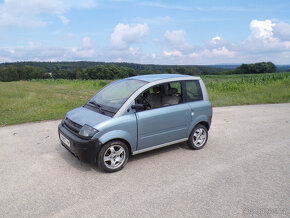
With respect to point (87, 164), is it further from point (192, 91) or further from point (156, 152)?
point (192, 91)

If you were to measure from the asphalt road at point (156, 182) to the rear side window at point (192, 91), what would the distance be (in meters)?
1.26

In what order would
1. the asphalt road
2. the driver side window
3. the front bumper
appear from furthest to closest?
the driver side window
the front bumper
the asphalt road

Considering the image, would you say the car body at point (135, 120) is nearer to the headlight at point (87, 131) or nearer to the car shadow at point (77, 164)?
the headlight at point (87, 131)

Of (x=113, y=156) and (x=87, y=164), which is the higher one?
(x=113, y=156)

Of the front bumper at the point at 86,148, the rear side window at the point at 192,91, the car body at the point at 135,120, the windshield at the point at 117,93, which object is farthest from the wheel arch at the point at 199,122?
the front bumper at the point at 86,148

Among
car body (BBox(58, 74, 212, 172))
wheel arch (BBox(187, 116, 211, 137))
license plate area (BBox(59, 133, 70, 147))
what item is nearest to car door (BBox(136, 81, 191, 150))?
car body (BBox(58, 74, 212, 172))

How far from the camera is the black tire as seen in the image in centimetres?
542

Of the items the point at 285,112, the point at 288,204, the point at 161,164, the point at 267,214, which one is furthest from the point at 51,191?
the point at 285,112

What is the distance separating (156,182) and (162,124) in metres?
1.25

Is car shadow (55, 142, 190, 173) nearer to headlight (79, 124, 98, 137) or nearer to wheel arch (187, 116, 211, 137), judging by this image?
wheel arch (187, 116, 211, 137)

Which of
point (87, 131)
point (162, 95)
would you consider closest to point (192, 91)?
point (162, 95)

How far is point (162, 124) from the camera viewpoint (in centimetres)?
477

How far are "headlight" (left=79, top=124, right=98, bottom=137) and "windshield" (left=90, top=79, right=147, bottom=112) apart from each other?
22.8 inches

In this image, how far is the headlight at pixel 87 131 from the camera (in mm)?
4054
